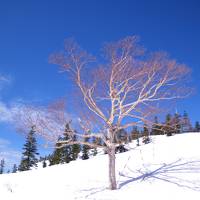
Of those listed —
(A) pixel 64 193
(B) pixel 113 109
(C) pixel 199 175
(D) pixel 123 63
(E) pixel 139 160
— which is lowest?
(A) pixel 64 193

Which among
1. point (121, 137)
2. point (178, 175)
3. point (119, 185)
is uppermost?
point (121, 137)

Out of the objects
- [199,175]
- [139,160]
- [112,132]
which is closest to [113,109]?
[112,132]

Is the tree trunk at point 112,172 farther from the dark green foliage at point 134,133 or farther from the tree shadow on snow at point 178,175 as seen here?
the dark green foliage at point 134,133

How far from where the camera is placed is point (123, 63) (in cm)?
1520

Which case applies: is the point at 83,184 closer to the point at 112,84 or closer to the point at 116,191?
the point at 116,191

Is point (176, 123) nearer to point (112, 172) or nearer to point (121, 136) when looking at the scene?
point (121, 136)

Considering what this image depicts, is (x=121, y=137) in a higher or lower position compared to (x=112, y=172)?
higher

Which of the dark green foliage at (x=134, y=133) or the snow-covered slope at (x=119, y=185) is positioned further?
the dark green foliage at (x=134, y=133)

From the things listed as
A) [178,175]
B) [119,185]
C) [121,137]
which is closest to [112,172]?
[119,185]

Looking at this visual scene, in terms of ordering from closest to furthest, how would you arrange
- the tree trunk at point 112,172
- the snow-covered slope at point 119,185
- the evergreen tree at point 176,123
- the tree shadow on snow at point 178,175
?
the snow-covered slope at point 119,185, the tree shadow on snow at point 178,175, the tree trunk at point 112,172, the evergreen tree at point 176,123

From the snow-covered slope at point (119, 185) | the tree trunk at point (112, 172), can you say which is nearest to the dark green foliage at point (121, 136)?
the snow-covered slope at point (119, 185)

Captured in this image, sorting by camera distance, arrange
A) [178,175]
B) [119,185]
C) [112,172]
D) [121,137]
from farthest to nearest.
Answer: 1. [121,137]
2. [178,175]
3. [119,185]
4. [112,172]

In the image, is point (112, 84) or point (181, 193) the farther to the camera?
point (112, 84)

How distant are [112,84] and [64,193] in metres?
6.49
